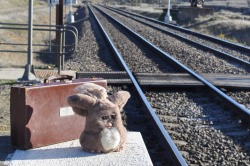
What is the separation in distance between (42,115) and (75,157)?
66 cm

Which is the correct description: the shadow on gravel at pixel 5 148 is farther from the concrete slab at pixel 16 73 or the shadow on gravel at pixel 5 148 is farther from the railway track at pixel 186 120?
the concrete slab at pixel 16 73

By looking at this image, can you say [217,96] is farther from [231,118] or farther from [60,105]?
[60,105]

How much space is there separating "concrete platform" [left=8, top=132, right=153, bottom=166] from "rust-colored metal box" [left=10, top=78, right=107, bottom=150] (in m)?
0.13

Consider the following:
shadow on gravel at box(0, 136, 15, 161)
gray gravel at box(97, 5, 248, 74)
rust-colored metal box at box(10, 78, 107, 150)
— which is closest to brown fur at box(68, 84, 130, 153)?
rust-colored metal box at box(10, 78, 107, 150)

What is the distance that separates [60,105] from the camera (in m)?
5.68

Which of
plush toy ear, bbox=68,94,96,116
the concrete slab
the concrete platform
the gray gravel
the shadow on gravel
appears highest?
plush toy ear, bbox=68,94,96,116

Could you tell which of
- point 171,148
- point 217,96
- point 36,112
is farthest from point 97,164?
point 217,96

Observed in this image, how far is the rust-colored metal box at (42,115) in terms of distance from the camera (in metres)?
5.34

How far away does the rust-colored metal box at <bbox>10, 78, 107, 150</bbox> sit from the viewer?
210 inches

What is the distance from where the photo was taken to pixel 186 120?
827cm

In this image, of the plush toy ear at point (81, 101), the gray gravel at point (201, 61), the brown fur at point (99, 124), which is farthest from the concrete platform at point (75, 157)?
the gray gravel at point (201, 61)

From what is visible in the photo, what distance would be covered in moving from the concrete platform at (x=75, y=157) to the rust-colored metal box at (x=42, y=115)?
0.43 ft

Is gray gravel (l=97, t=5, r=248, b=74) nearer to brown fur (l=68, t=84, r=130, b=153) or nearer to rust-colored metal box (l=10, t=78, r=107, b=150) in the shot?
rust-colored metal box (l=10, t=78, r=107, b=150)

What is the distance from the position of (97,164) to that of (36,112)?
0.93m
